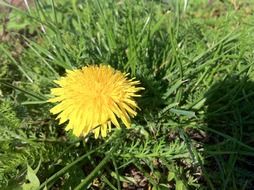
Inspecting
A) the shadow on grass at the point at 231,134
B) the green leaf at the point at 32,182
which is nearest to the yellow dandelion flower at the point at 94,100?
the green leaf at the point at 32,182

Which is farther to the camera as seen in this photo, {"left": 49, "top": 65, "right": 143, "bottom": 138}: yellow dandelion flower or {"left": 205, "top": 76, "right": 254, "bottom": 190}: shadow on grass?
{"left": 205, "top": 76, "right": 254, "bottom": 190}: shadow on grass

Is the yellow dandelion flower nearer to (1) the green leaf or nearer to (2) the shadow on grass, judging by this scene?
(1) the green leaf

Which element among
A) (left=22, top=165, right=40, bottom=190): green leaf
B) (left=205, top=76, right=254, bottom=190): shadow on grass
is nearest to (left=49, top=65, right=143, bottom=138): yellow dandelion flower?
(left=22, top=165, right=40, bottom=190): green leaf

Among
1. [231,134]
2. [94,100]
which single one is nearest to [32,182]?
[94,100]

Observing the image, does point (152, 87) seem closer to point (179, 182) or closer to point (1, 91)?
point (179, 182)

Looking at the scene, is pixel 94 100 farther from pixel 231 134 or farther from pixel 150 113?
pixel 231 134

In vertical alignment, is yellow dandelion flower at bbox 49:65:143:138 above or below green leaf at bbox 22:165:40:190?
above
